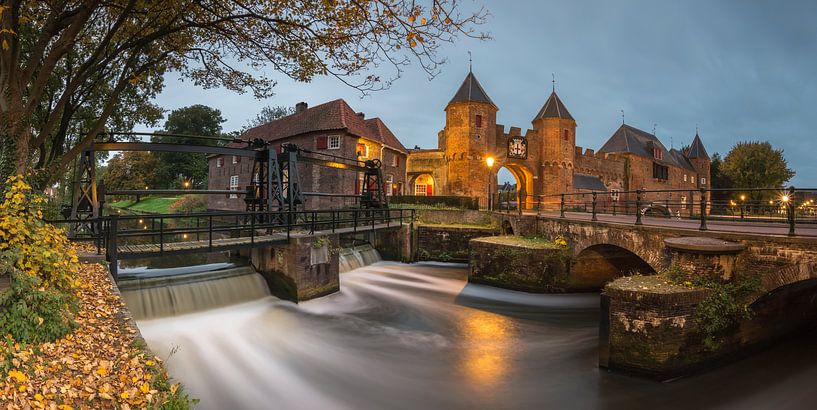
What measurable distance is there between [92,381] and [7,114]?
5.45 meters

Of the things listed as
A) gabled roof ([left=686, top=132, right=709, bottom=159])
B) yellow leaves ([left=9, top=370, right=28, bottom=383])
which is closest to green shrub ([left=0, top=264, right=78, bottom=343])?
yellow leaves ([left=9, top=370, right=28, bottom=383])

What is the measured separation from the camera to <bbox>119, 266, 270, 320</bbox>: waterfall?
9328 millimetres

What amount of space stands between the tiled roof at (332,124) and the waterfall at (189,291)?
58.6ft

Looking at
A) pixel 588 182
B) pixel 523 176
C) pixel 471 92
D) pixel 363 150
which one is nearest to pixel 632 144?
pixel 588 182

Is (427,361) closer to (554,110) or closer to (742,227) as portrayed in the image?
(742,227)

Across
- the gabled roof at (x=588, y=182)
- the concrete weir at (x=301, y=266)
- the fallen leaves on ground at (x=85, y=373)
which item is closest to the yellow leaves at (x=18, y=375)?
the fallen leaves on ground at (x=85, y=373)

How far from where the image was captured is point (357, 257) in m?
17.5

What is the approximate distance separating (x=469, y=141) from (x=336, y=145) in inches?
403

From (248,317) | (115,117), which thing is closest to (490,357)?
(248,317)

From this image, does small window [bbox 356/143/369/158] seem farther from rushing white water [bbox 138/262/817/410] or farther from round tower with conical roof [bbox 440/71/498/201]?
rushing white water [bbox 138/262/817/410]

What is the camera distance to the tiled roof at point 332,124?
28.6 meters

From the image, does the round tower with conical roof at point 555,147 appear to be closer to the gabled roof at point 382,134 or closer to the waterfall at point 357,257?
the gabled roof at point 382,134

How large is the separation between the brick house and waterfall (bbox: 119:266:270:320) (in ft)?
50.1

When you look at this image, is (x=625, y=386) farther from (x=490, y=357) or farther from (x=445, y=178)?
(x=445, y=178)
